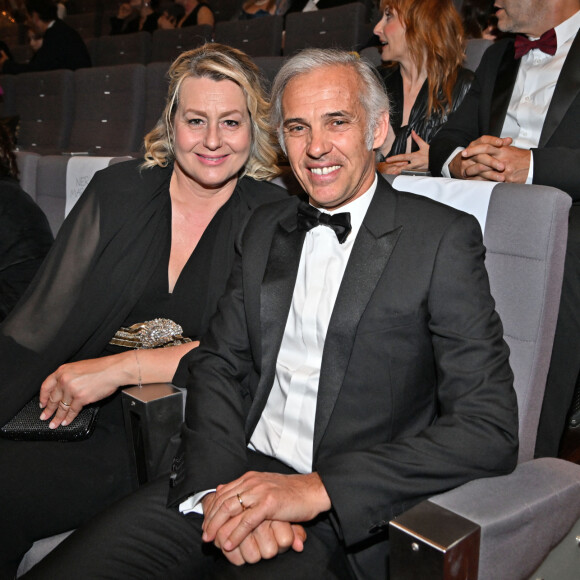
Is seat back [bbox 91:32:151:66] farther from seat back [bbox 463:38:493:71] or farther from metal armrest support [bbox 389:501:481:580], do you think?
metal armrest support [bbox 389:501:481:580]

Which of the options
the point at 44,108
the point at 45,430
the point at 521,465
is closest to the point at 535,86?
the point at 521,465

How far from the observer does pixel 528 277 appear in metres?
1.21

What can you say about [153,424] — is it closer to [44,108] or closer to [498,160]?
[498,160]

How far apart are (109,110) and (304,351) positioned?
3.71m

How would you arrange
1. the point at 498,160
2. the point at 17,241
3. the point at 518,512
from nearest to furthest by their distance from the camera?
the point at 518,512 < the point at 498,160 < the point at 17,241

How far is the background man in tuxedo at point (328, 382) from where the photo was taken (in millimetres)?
1061

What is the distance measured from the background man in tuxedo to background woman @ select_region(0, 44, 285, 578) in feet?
0.98

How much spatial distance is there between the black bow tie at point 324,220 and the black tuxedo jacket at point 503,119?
738 millimetres

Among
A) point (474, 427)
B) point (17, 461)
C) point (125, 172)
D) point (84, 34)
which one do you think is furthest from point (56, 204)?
point (84, 34)

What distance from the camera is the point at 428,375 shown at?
1199 millimetres

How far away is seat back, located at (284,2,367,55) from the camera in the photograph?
404cm

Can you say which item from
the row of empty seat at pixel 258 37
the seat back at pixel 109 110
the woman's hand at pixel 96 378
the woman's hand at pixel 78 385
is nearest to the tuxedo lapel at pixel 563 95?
the woman's hand at pixel 96 378

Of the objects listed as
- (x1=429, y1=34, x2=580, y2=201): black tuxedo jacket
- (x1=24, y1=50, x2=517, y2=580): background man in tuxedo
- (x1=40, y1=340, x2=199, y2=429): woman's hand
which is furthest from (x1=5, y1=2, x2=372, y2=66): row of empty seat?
(x1=40, y1=340, x2=199, y2=429): woman's hand

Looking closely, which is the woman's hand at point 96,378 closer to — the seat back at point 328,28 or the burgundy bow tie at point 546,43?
the burgundy bow tie at point 546,43
